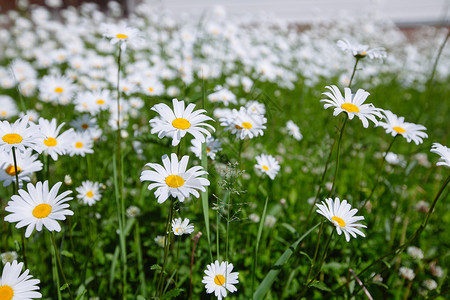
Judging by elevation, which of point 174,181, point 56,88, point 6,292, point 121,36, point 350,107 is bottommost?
point 6,292

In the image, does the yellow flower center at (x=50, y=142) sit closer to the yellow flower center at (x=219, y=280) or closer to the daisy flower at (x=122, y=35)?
the daisy flower at (x=122, y=35)

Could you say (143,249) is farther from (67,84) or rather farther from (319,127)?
(319,127)

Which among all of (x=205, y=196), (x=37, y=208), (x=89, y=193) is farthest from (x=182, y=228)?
(x=89, y=193)

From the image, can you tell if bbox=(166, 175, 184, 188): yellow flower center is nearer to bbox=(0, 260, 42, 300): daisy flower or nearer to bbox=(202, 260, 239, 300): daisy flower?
bbox=(202, 260, 239, 300): daisy flower

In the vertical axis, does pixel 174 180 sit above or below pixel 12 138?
below

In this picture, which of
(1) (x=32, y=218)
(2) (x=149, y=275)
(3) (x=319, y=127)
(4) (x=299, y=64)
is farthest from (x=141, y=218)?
(4) (x=299, y=64)

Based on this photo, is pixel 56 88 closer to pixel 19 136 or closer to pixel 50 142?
pixel 50 142
